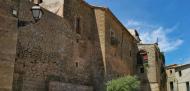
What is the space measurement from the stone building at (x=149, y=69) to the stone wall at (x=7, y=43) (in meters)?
21.7

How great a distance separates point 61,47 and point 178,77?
22.5m

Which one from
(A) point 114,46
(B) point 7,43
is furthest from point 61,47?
(B) point 7,43

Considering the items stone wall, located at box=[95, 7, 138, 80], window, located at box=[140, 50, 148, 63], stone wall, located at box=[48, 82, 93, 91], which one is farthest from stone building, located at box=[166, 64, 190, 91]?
stone wall, located at box=[48, 82, 93, 91]

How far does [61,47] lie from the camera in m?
18.8

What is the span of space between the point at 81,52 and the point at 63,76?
9.77ft

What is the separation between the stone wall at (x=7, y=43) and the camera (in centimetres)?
1022

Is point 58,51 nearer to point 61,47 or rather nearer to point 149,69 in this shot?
point 61,47

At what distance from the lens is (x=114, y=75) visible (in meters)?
23.9

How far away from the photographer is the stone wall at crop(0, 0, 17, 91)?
402 inches

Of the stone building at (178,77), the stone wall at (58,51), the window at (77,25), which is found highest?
the window at (77,25)

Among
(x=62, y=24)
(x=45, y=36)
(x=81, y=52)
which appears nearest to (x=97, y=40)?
(x=81, y=52)

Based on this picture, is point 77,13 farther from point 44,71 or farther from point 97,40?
point 44,71

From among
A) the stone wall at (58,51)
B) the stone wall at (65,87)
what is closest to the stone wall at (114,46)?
the stone wall at (58,51)

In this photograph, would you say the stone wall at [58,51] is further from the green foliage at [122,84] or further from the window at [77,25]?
the green foliage at [122,84]
